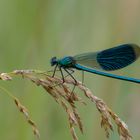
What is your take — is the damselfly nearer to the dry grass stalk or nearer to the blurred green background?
the blurred green background

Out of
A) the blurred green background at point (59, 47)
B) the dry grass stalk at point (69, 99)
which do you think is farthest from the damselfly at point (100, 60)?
the dry grass stalk at point (69, 99)

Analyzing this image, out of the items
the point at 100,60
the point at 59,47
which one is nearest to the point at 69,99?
the point at 100,60

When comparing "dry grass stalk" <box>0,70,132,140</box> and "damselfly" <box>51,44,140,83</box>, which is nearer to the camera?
"dry grass stalk" <box>0,70,132,140</box>

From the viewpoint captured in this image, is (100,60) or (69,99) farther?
(100,60)

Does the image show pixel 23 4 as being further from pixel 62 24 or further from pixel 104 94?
pixel 104 94

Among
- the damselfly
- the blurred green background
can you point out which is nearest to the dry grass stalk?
the blurred green background

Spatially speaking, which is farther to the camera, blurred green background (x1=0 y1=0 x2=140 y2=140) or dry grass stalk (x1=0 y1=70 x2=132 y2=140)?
blurred green background (x1=0 y1=0 x2=140 y2=140)

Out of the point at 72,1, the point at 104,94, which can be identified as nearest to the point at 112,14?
the point at 72,1

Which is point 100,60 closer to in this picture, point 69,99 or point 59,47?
point 59,47
